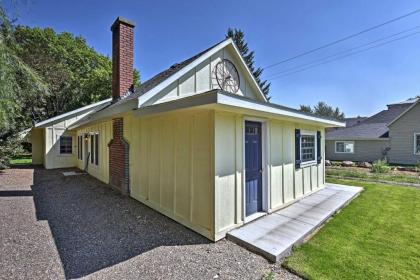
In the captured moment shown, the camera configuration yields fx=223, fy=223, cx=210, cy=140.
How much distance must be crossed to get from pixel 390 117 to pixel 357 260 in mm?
24259

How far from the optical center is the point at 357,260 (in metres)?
3.35

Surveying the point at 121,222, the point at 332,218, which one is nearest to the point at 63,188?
the point at 121,222

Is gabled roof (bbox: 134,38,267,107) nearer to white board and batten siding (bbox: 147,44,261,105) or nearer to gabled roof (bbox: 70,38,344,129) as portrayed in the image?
gabled roof (bbox: 70,38,344,129)

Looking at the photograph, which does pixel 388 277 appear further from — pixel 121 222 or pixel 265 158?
pixel 121 222

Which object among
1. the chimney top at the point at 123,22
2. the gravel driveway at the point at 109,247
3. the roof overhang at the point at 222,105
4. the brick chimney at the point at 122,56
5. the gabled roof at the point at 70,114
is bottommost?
the gravel driveway at the point at 109,247

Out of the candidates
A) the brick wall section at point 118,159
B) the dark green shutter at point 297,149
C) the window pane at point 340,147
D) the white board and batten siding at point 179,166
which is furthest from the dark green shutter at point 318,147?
the window pane at point 340,147

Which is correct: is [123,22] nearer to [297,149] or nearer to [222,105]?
[222,105]

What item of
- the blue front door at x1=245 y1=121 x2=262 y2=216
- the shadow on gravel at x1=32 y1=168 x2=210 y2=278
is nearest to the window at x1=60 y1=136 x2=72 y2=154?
the shadow on gravel at x1=32 y1=168 x2=210 y2=278

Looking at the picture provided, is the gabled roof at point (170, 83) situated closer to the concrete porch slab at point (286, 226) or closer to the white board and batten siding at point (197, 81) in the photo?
the white board and batten siding at point (197, 81)

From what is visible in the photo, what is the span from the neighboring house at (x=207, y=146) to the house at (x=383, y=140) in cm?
1345

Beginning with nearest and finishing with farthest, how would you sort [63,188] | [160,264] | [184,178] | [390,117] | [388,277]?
[388,277], [160,264], [184,178], [63,188], [390,117]

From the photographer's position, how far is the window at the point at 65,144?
546 inches

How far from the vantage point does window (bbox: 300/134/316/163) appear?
673cm

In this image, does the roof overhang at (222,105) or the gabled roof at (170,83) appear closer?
the roof overhang at (222,105)
